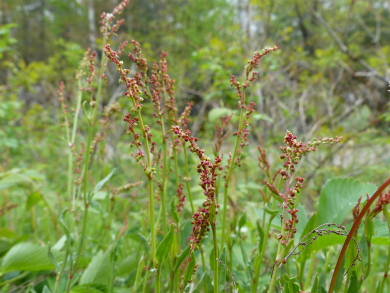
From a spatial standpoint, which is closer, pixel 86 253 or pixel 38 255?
pixel 38 255

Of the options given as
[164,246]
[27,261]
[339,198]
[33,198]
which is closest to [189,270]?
[164,246]

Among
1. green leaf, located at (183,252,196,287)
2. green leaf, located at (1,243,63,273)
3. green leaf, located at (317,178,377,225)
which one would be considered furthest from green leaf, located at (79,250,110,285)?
green leaf, located at (317,178,377,225)

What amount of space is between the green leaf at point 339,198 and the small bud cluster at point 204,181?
1.30ft

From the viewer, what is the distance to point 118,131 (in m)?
4.45

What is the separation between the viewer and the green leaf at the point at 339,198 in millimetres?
698

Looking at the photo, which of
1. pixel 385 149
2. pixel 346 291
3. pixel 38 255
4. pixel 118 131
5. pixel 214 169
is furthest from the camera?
pixel 118 131

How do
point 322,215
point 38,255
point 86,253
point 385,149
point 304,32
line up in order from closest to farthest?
point 322,215, point 38,255, point 86,253, point 385,149, point 304,32

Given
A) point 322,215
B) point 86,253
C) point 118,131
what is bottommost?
point 86,253

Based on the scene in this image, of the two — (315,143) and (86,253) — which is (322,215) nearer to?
(315,143)

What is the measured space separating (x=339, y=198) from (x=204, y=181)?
0.50 metres

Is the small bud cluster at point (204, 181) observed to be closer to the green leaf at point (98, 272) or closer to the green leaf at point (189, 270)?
the green leaf at point (189, 270)

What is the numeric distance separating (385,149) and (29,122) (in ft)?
16.6

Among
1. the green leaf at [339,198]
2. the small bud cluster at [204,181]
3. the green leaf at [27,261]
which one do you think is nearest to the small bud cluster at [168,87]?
the small bud cluster at [204,181]

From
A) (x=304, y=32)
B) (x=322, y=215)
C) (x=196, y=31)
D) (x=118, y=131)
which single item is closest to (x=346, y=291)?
(x=322, y=215)
